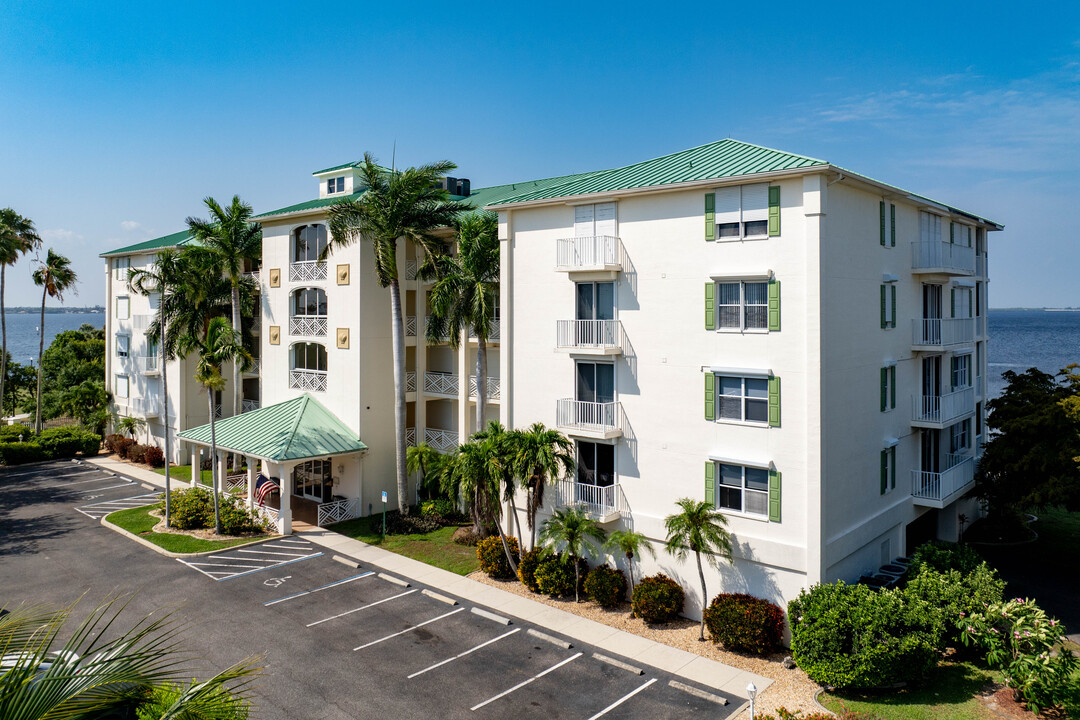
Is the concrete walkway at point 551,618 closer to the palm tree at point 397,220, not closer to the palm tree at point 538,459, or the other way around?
the palm tree at point 538,459

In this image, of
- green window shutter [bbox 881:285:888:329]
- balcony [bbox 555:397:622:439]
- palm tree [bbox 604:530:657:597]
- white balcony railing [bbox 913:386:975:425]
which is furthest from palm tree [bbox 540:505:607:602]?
white balcony railing [bbox 913:386:975:425]

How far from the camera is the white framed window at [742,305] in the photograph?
20.7 meters

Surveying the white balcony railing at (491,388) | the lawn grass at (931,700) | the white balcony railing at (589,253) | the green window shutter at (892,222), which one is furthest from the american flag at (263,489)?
the green window shutter at (892,222)

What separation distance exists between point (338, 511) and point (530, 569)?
11.7 metres

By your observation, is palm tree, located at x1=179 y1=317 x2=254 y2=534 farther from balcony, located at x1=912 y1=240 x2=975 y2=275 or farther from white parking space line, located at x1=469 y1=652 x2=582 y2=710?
balcony, located at x1=912 y1=240 x2=975 y2=275

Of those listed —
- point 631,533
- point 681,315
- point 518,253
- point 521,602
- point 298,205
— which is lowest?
point 521,602

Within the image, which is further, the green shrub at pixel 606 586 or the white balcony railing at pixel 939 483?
the white balcony railing at pixel 939 483

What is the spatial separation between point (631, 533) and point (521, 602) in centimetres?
420

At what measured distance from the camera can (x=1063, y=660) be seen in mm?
16312

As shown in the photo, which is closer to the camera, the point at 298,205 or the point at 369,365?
the point at 369,365

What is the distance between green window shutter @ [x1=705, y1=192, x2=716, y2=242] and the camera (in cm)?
2139

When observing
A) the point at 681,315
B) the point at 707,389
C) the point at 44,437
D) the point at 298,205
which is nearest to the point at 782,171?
the point at 681,315

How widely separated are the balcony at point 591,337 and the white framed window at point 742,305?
3.59 metres

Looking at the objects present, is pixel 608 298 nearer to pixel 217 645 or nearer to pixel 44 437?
pixel 217 645
